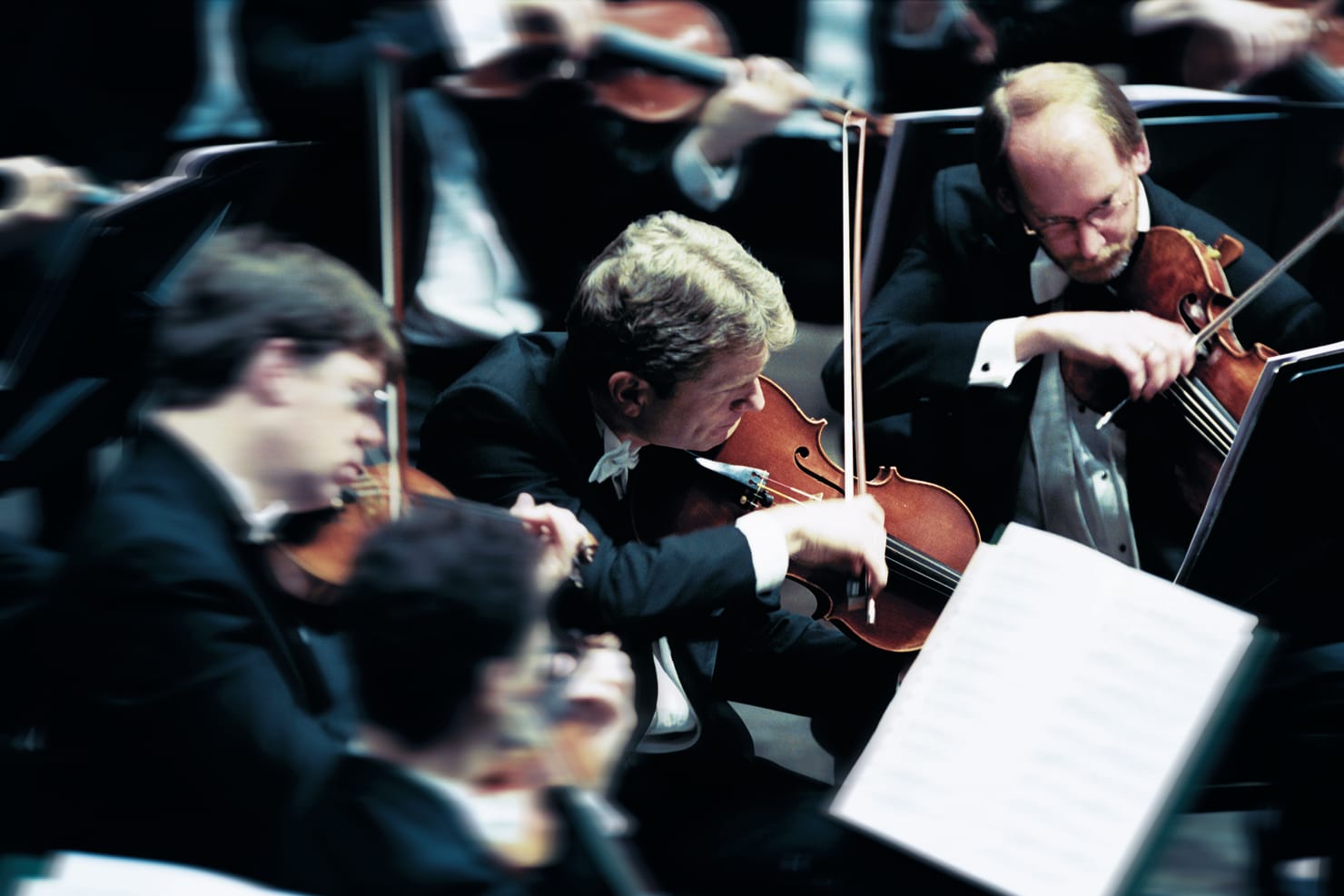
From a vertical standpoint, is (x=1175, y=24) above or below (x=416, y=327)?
above

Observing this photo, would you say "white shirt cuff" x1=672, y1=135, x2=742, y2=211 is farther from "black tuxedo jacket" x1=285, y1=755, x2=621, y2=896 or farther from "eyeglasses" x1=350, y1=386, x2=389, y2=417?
"black tuxedo jacket" x1=285, y1=755, x2=621, y2=896

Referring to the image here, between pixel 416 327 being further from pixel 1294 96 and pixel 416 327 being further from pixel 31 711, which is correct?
pixel 1294 96

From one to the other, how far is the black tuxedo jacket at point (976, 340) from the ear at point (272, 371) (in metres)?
0.96

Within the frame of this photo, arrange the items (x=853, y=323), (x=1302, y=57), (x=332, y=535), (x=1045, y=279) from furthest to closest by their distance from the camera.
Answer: (x=1302, y=57) < (x=1045, y=279) < (x=853, y=323) < (x=332, y=535)

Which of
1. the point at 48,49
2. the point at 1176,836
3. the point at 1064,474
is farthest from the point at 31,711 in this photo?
the point at 1176,836

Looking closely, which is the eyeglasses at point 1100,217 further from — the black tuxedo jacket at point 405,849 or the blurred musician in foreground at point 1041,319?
the black tuxedo jacket at point 405,849

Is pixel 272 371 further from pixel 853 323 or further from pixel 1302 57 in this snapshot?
pixel 1302 57

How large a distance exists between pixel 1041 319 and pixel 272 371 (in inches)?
48.1

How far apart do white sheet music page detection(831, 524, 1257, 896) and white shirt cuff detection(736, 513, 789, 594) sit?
0.30 metres

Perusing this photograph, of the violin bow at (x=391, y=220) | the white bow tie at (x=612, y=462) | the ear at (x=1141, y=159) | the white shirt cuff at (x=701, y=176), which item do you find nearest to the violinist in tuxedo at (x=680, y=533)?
the white bow tie at (x=612, y=462)

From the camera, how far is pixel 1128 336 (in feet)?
6.65

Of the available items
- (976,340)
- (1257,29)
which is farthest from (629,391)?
(1257,29)

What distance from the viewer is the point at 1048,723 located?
142cm

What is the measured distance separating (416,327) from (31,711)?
2.58 feet
